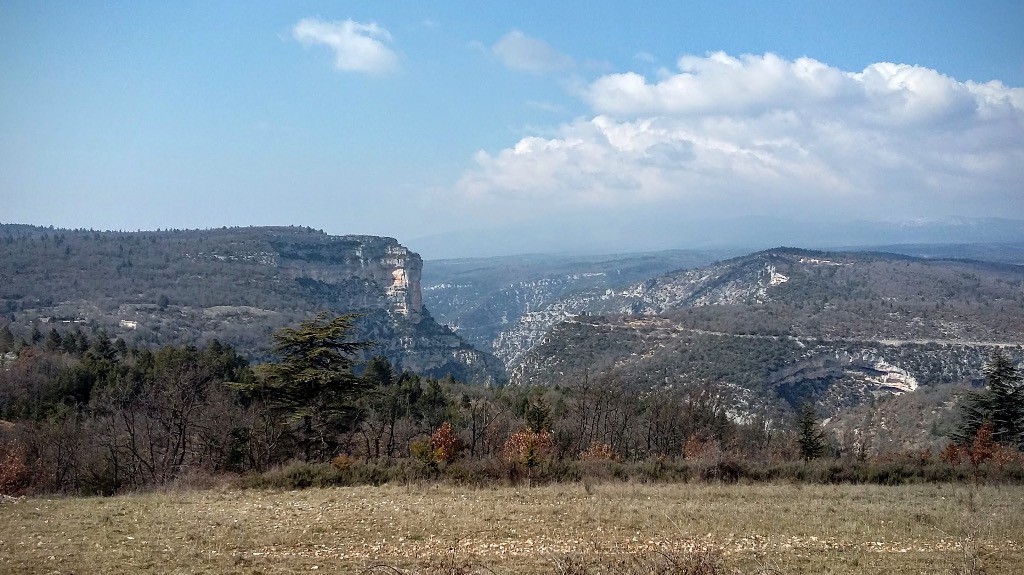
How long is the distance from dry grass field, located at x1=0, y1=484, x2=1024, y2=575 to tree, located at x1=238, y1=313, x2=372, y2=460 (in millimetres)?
8115

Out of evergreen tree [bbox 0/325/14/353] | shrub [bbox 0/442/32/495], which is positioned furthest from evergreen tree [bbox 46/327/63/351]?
shrub [bbox 0/442/32/495]

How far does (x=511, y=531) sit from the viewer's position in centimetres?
1243

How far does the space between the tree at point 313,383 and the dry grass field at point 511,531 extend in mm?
8115

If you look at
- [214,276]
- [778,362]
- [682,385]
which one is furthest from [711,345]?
[214,276]

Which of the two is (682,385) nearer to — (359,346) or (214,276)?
(359,346)

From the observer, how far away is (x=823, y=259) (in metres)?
146

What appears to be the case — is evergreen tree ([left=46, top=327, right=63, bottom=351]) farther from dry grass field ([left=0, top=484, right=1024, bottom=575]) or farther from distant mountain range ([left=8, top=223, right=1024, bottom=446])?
dry grass field ([left=0, top=484, right=1024, bottom=575])

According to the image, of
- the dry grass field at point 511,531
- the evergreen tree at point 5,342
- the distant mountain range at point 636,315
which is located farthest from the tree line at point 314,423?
the distant mountain range at point 636,315

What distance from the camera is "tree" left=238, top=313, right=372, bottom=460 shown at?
25.1m

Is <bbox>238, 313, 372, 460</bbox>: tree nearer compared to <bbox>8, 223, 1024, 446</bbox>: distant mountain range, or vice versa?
<bbox>238, 313, 372, 460</bbox>: tree

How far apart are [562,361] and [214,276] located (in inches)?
3264

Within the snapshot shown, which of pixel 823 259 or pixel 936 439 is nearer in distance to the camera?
pixel 936 439

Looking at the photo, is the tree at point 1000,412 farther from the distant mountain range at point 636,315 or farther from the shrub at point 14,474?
the shrub at point 14,474

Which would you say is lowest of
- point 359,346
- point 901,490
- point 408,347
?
point 408,347
